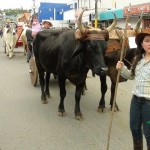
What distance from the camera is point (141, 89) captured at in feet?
13.3

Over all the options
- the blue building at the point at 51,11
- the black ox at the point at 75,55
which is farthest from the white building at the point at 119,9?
the black ox at the point at 75,55

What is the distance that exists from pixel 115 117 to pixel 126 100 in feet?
5.03

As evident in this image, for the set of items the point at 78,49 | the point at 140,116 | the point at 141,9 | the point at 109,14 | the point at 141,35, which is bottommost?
the point at 140,116

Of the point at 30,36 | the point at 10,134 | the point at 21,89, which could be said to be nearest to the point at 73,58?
the point at 10,134

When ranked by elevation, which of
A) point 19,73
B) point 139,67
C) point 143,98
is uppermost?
point 139,67

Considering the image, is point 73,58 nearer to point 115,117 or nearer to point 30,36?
point 115,117

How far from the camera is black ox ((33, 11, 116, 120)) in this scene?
603 cm

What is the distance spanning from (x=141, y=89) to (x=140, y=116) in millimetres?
352

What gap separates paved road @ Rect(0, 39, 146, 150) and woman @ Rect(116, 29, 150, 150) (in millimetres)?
1070

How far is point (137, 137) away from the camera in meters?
4.37

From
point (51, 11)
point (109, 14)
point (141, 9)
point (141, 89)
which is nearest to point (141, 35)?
point (141, 89)

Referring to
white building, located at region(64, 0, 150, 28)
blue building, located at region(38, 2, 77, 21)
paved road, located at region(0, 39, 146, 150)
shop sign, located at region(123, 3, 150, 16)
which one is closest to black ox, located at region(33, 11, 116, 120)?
paved road, located at region(0, 39, 146, 150)

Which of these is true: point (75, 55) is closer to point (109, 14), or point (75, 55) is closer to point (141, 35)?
point (141, 35)

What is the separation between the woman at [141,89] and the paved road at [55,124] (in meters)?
1.07
